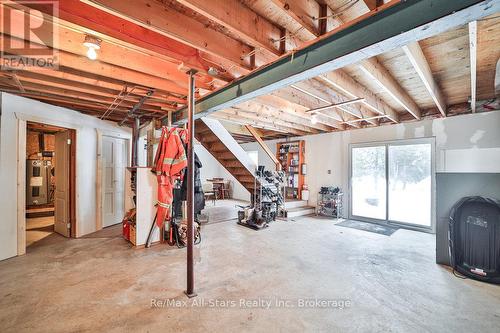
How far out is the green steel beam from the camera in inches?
51.7

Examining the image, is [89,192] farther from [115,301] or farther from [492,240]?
[492,240]

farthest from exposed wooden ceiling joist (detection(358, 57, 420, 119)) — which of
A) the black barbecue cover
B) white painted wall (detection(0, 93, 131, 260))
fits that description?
white painted wall (detection(0, 93, 131, 260))

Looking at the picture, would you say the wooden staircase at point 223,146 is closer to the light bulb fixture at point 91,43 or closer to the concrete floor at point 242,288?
the concrete floor at point 242,288

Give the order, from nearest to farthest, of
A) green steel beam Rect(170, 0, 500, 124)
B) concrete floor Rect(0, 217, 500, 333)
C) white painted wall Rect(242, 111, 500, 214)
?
green steel beam Rect(170, 0, 500, 124), concrete floor Rect(0, 217, 500, 333), white painted wall Rect(242, 111, 500, 214)

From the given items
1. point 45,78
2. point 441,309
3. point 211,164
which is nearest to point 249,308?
point 441,309

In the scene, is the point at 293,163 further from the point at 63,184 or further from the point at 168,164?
the point at 63,184

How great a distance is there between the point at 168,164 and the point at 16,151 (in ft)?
7.74

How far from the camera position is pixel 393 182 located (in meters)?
5.42

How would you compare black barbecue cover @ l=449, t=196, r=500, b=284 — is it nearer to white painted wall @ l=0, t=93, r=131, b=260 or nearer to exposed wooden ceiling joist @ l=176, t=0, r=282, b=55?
exposed wooden ceiling joist @ l=176, t=0, r=282, b=55

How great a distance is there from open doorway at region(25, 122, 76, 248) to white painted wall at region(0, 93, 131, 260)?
0.15m

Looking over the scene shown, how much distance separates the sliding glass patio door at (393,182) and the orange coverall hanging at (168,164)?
184 inches

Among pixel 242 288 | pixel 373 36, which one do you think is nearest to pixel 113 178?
pixel 242 288

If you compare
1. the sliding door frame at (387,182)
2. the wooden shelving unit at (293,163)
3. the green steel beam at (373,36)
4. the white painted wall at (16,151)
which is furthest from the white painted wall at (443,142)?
the white painted wall at (16,151)

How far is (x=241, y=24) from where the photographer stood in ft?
6.01
